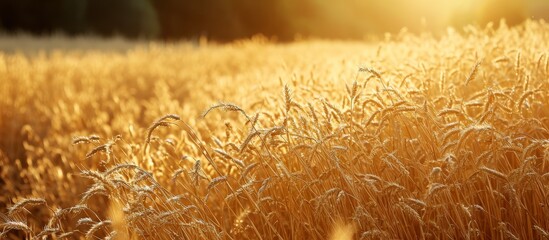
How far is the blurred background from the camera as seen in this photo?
855 inches

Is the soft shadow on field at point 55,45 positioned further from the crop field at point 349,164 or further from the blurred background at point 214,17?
the crop field at point 349,164

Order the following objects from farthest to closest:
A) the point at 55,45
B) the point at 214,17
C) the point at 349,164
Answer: the point at 214,17
the point at 55,45
the point at 349,164

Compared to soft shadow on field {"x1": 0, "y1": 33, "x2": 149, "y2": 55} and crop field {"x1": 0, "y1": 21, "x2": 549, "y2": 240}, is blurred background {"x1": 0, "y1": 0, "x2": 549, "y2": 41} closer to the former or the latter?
soft shadow on field {"x1": 0, "y1": 33, "x2": 149, "y2": 55}

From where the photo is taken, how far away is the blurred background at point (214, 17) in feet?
71.3

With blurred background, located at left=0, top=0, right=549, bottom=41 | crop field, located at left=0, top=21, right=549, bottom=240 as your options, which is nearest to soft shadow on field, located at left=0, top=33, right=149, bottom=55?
blurred background, located at left=0, top=0, right=549, bottom=41

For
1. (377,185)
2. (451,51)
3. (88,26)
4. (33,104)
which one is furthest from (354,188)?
(88,26)

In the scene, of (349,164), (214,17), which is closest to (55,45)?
(214,17)

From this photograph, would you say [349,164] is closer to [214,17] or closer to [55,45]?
[55,45]

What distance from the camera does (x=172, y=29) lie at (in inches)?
938

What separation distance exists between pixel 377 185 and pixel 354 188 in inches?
9.5

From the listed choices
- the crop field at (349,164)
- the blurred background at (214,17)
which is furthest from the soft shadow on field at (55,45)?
the crop field at (349,164)

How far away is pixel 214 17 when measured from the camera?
23500 millimetres

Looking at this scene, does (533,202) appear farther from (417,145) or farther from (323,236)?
(323,236)

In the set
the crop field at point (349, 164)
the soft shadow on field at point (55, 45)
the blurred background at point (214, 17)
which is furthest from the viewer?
the blurred background at point (214, 17)
